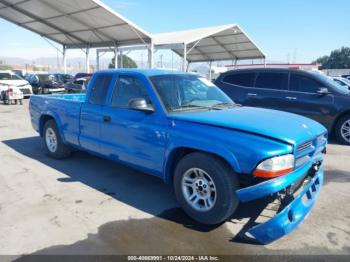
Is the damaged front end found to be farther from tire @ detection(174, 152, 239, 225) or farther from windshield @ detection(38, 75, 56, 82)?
windshield @ detection(38, 75, 56, 82)

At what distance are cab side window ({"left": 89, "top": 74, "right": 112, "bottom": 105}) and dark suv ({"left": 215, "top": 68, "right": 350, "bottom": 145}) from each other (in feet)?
17.1

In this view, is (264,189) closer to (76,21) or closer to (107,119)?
(107,119)

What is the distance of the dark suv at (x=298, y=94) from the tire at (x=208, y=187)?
5.94 metres

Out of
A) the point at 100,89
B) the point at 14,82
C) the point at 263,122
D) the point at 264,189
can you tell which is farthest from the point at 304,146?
the point at 14,82

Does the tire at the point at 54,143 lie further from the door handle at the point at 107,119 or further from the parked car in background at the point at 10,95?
the parked car in background at the point at 10,95

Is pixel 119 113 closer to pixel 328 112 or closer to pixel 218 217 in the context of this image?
pixel 218 217

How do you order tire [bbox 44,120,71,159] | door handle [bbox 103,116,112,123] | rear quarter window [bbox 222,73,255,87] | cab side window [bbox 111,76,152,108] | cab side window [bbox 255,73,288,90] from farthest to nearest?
rear quarter window [bbox 222,73,255,87] < cab side window [bbox 255,73,288,90] < tire [bbox 44,120,71,159] < door handle [bbox 103,116,112,123] < cab side window [bbox 111,76,152,108]

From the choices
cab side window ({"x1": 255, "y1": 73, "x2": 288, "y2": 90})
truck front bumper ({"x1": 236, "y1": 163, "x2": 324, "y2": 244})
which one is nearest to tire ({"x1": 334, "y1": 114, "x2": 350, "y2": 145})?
cab side window ({"x1": 255, "y1": 73, "x2": 288, "y2": 90})

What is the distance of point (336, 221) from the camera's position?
13.7ft

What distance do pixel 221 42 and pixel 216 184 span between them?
92.2 ft

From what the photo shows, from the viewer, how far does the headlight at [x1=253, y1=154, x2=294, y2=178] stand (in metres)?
3.36

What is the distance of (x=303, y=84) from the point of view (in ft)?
29.6

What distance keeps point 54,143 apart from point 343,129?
703 cm

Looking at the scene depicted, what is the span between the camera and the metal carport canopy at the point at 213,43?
24391 millimetres
